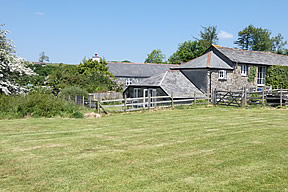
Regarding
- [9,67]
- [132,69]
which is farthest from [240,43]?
[9,67]

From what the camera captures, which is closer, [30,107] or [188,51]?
[30,107]

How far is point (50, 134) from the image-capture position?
13039mm

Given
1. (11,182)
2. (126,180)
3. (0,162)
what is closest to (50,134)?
(0,162)

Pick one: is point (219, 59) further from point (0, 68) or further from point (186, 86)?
point (0, 68)

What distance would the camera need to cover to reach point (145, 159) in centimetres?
873

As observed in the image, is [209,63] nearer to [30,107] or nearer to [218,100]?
[218,100]

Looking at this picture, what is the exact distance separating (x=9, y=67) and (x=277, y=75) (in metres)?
31.0

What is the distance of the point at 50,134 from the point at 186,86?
21229mm

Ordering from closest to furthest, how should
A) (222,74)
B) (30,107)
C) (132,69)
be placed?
(30,107), (222,74), (132,69)

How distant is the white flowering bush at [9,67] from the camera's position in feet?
79.6

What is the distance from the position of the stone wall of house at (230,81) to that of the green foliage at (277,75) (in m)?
2.74

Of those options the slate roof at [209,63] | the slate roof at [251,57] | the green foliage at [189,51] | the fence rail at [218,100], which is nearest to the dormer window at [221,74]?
the slate roof at [209,63]

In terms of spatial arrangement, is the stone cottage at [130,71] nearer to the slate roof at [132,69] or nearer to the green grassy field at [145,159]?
the slate roof at [132,69]

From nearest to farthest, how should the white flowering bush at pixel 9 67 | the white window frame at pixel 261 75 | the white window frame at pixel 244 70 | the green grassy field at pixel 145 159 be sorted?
the green grassy field at pixel 145 159, the white flowering bush at pixel 9 67, the white window frame at pixel 244 70, the white window frame at pixel 261 75
